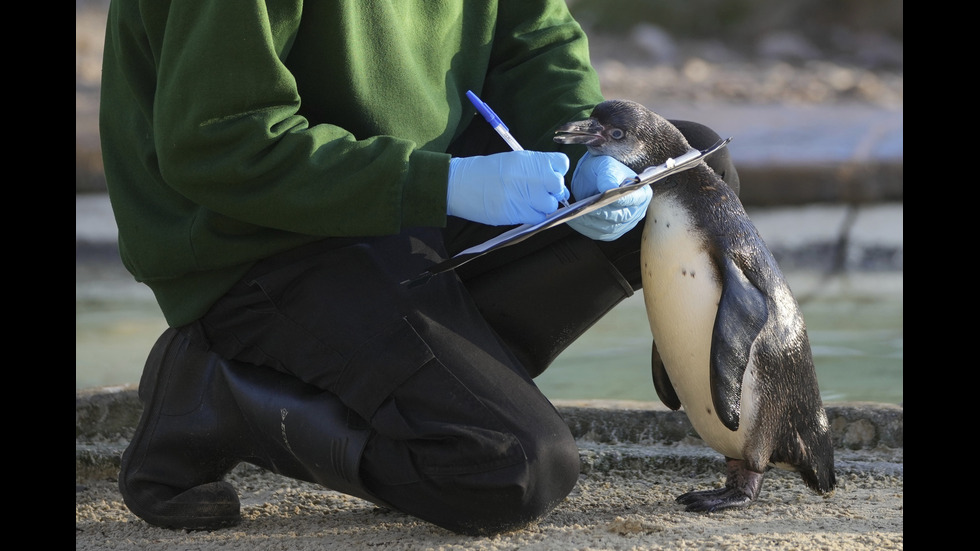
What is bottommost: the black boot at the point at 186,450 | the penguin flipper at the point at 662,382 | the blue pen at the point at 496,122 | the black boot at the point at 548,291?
the black boot at the point at 186,450

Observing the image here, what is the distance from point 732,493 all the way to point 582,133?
0.57m

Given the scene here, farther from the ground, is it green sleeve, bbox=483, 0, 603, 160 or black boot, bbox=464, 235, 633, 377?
green sleeve, bbox=483, 0, 603, 160

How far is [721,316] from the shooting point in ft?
5.28

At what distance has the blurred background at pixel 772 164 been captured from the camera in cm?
323

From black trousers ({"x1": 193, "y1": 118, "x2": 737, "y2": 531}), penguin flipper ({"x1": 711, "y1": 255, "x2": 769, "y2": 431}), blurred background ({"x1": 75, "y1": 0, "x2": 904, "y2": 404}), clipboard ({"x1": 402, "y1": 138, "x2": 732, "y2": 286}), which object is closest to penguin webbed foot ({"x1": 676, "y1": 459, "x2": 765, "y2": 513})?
penguin flipper ({"x1": 711, "y1": 255, "x2": 769, "y2": 431})

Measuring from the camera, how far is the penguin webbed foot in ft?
5.44

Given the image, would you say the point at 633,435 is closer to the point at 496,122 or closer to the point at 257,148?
the point at 496,122

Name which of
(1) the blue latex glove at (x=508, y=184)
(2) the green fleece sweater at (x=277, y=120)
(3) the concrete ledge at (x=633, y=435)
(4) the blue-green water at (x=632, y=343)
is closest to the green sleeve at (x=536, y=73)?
(2) the green fleece sweater at (x=277, y=120)

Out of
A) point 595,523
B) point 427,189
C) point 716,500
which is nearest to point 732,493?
point 716,500

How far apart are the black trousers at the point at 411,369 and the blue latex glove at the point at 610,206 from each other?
0.21m

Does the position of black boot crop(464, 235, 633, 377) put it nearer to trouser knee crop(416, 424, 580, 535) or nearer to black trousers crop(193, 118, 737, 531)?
black trousers crop(193, 118, 737, 531)

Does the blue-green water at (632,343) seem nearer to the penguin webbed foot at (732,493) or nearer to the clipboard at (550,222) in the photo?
the penguin webbed foot at (732,493)

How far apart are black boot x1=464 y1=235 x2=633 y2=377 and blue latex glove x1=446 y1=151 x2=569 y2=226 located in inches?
8.9

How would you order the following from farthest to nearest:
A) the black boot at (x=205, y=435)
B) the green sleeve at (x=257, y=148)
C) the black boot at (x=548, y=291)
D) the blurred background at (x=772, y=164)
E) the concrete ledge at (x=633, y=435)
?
the blurred background at (x=772, y=164) < the concrete ledge at (x=633, y=435) < the black boot at (x=548, y=291) < the black boot at (x=205, y=435) < the green sleeve at (x=257, y=148)
